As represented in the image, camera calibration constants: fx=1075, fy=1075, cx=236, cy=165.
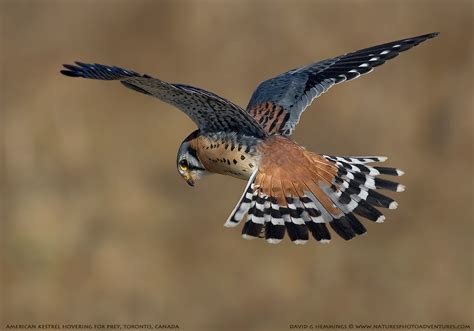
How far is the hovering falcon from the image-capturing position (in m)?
6.95

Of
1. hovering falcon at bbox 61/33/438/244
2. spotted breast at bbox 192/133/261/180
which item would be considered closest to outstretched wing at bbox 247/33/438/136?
hovering falcon at bbox 61/33/438/244

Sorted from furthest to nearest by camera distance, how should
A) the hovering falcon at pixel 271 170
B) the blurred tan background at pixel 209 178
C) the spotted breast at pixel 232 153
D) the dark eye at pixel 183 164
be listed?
the blurred tan background at pixel 209 178 < the dark eye at pixel 183 164 < the spotted breast at pixel 232 153 < the hovering falcon at pixel 271 170

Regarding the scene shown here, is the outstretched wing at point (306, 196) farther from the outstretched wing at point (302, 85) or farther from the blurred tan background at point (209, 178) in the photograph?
the blurred tan background at point (209, 178)

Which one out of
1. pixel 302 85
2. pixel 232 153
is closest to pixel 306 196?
pixel 232 153

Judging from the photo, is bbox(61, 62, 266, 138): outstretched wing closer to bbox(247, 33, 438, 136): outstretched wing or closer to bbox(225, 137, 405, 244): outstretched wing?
bbox(225, 137, 405, 244): outstretched wing

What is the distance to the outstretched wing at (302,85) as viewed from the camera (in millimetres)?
7797

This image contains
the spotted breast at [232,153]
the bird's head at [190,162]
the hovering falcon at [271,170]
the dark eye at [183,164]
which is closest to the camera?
the hovering falcon at [271,170]

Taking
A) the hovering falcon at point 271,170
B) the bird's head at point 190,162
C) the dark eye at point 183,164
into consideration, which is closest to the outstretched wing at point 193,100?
the hovering falcon at point 271,170

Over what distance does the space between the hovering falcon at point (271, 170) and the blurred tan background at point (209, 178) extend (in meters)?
4.42

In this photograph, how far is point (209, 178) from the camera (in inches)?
479

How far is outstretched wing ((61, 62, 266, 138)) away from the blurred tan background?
4777mm

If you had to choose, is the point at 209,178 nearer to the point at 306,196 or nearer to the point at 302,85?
the point at 302,85

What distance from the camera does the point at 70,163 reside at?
40.1 feet

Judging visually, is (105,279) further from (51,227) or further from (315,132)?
(315,132)
